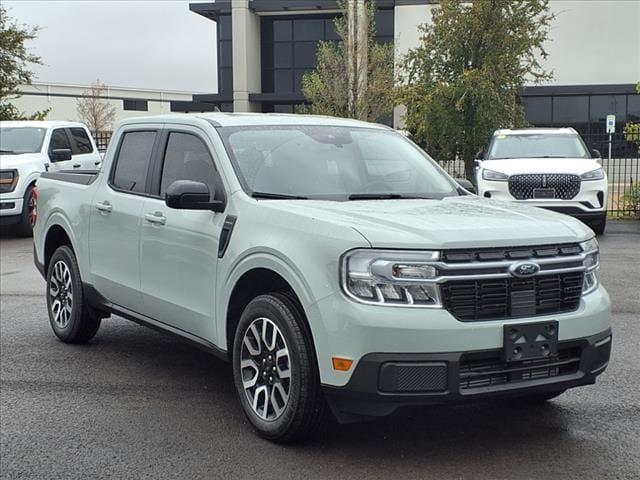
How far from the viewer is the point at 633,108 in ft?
125

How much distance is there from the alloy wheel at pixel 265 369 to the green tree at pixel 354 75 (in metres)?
21.4

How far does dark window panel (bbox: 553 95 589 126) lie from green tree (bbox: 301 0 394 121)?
46.8 feet

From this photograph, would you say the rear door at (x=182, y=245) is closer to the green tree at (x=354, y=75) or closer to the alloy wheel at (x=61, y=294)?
the alloy wheel at (x=61, y=294)

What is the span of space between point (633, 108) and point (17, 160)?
103 ft

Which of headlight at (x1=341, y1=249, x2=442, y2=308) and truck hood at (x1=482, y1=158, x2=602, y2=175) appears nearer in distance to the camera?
headlight at (x1=341, y1=249, x2=442, y2=308)

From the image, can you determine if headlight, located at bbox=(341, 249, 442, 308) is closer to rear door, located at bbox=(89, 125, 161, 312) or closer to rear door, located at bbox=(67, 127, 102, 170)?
rear door, located at bbox=(89, 125, 161, 312)

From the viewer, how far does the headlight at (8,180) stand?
47.6ft

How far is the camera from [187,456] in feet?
14.0

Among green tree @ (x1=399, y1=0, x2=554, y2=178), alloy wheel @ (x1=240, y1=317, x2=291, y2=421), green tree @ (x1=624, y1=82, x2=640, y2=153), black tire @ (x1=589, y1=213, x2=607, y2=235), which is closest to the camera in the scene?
alloy wheel @ (x1=240, y1=317, x2=291, y2=421)

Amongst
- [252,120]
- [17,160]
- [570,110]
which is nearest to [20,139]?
[17,160]

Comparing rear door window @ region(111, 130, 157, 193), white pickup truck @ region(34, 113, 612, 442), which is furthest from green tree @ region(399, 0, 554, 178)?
white pickup truck @ region(34, 113, 612, 442)

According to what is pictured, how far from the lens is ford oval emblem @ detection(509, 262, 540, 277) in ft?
13.0

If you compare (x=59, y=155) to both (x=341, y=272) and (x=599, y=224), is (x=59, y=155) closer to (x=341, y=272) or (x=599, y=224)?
(x=599, y=224)

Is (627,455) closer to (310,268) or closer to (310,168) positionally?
(310,268)
